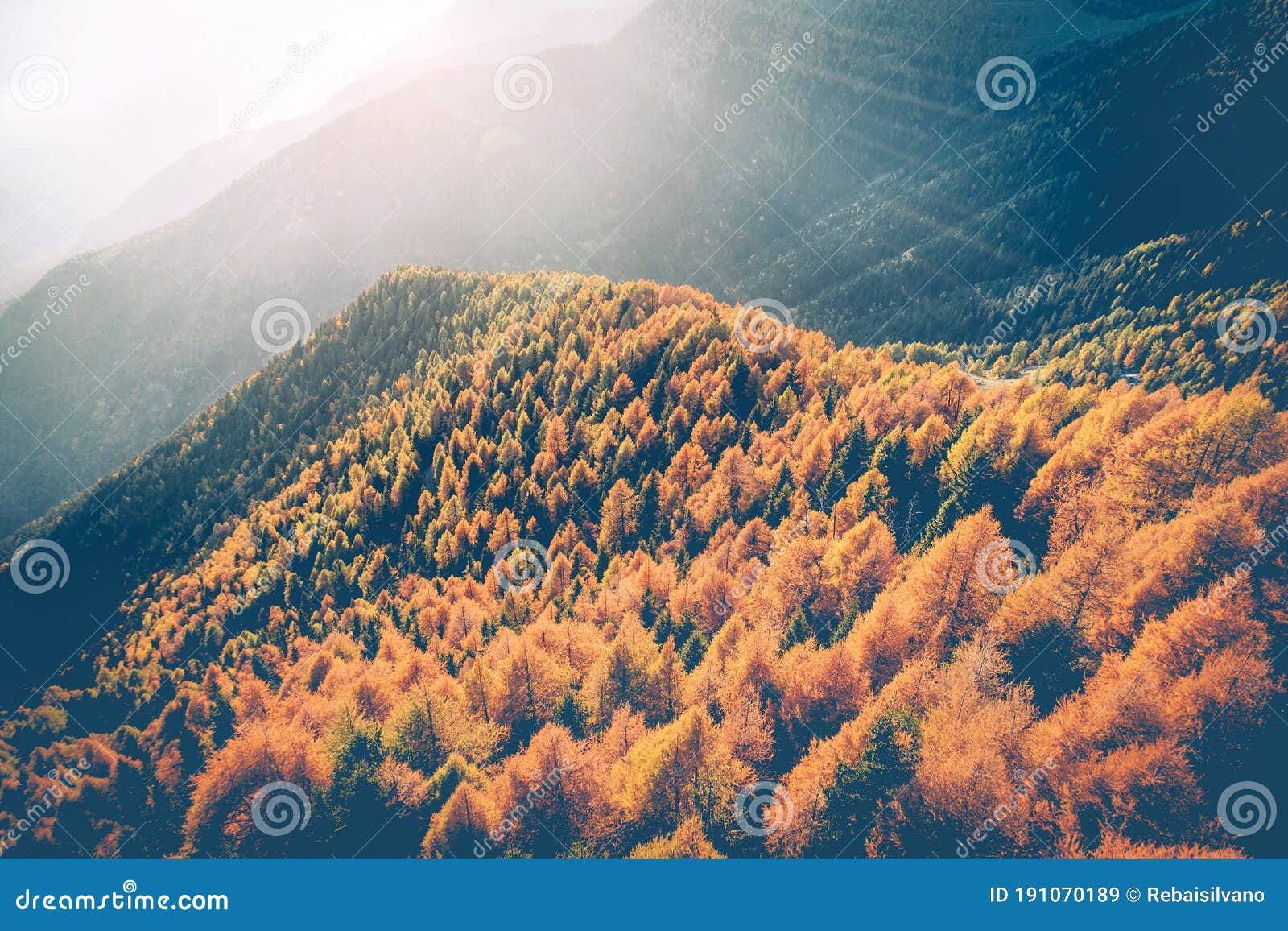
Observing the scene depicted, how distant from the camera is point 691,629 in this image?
56.3m

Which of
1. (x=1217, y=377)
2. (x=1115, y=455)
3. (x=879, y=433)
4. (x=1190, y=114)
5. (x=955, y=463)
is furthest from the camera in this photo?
(x=1190, y=114)

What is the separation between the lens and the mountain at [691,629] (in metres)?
40.1

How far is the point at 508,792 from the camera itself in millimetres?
43500

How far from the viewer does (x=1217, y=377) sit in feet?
348

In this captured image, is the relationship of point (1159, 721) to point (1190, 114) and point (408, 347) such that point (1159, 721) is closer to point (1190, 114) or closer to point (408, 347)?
point (408, 347)

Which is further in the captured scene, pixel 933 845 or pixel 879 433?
pixel 879 433

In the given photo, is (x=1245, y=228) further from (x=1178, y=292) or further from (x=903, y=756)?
(x=903, y=756)

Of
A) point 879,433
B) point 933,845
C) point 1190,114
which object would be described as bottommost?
point 933,845

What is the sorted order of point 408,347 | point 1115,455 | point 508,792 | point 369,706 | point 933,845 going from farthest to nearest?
point 408,347 < point 1115,455 < point 369,706 < point 508,792 < point 933,845

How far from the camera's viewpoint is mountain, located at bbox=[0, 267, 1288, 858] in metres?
40.1

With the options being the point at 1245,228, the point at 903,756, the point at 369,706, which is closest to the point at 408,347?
the point at 369,706

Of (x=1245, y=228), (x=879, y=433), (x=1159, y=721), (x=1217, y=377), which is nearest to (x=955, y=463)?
(x=879, y=433)

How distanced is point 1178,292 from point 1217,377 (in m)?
52.6

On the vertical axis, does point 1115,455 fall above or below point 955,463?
above
